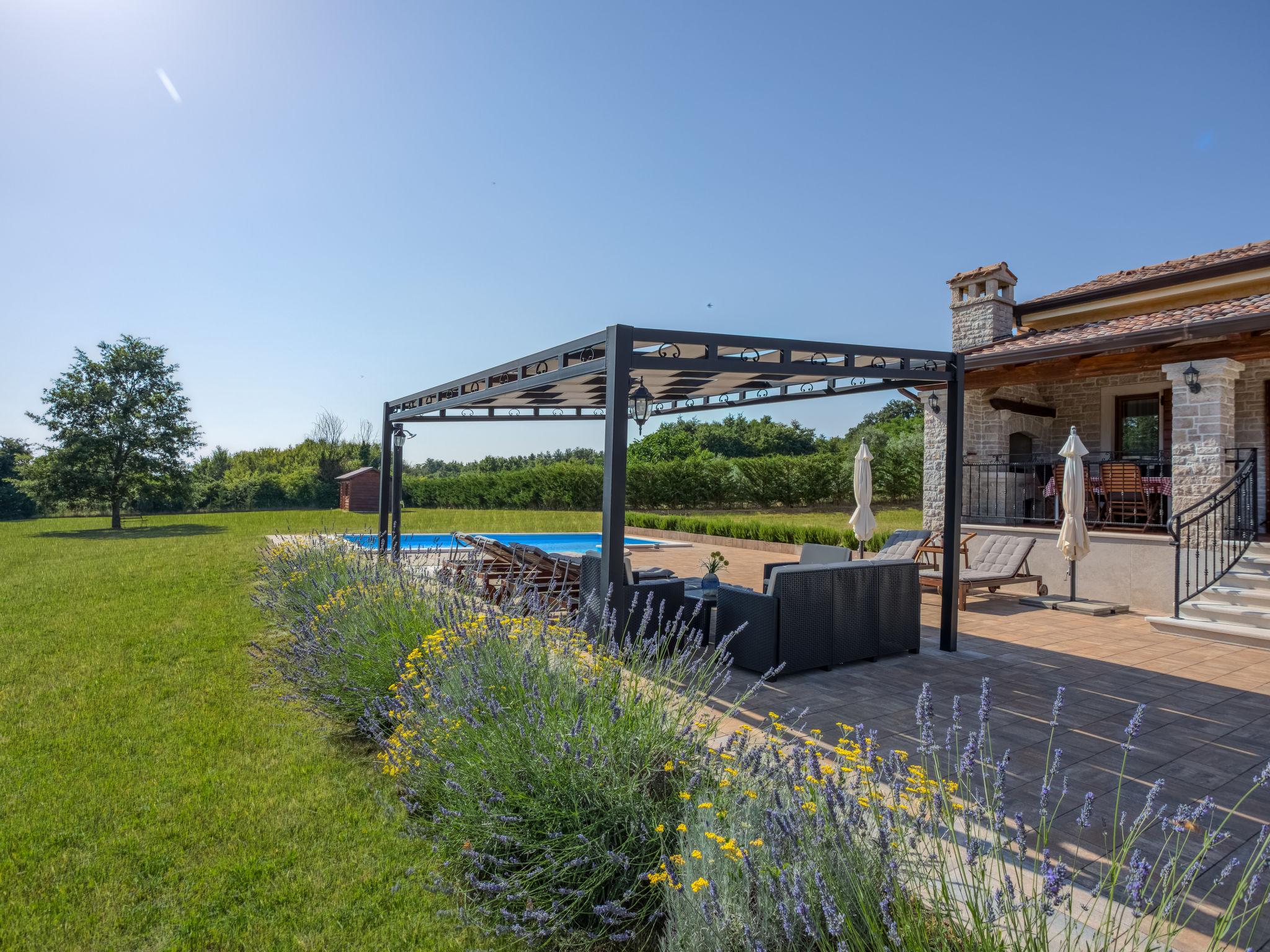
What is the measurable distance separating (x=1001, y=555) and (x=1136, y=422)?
495cm

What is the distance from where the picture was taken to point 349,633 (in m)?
4.57

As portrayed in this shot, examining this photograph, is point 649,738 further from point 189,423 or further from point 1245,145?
point 189,423

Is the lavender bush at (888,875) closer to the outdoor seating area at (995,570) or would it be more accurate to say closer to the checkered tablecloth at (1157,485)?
the outdoor seating area at (995,570)

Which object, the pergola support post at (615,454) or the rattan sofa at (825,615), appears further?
the rattan sofa at (825,615)

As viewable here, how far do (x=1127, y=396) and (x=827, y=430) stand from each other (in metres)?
28.2

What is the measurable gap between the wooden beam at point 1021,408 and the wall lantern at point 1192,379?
2.89m

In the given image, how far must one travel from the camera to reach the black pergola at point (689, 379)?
5168 millimetres

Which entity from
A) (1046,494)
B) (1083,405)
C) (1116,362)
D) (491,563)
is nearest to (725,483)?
(1083,405)

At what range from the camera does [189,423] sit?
25156mm

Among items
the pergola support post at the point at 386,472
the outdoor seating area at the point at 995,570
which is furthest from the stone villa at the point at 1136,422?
the pergola support post at the point at 386,472

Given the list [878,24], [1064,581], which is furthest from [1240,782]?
[878,24]

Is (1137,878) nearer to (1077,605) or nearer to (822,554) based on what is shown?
(822,554)

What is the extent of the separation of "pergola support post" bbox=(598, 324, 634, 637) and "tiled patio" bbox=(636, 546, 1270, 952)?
1.41 metres

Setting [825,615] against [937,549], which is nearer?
[825,615]
